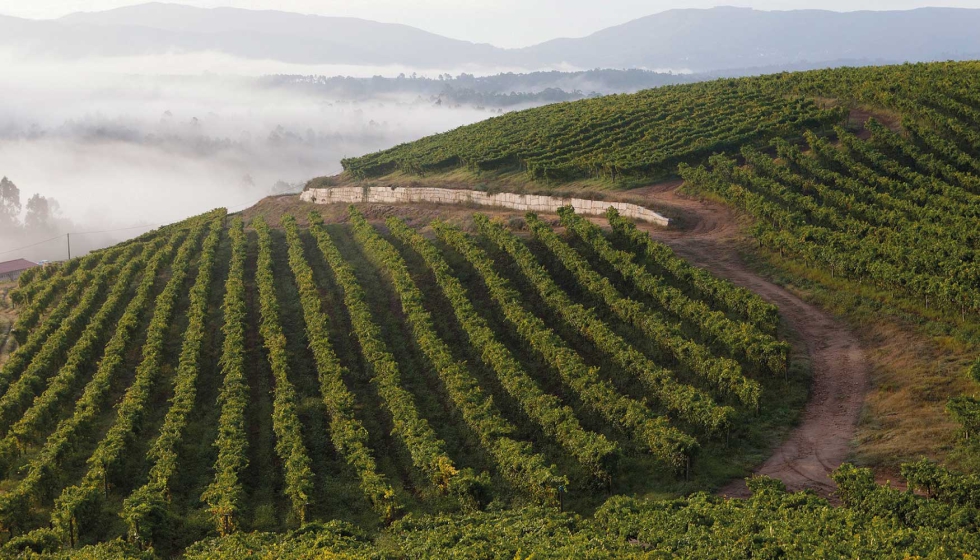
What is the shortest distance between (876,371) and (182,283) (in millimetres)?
45598

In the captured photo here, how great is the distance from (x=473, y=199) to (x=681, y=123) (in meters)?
22.8

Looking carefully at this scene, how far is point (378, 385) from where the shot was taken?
42156mm

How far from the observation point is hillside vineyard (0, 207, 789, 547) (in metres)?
32.3

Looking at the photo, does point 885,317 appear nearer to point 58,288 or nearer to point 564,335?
point 564,335

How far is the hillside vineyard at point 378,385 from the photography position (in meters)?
32.3

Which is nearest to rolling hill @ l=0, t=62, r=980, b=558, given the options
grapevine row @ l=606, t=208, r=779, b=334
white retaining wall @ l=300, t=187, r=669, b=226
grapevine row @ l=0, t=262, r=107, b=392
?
grapevine row @ l=606, t=208, r=779, b=334

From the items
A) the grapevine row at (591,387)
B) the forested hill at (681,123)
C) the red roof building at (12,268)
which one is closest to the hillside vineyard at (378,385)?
the grapevine row at (591,387)

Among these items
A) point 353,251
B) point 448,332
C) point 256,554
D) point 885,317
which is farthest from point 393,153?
point 256,554

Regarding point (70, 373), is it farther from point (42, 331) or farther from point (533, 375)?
point (533, 375)

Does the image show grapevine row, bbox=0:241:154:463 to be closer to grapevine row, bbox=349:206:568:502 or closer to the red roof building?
grapevine row, bbox=349:206:568:502

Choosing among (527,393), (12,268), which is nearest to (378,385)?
(527,393)

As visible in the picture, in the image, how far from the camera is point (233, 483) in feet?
108

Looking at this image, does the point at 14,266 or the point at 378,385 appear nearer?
the point at 378,385

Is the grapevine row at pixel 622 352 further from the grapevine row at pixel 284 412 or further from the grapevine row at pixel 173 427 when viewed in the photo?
the grapevine row at pixel 173 427
